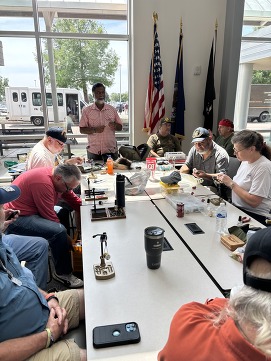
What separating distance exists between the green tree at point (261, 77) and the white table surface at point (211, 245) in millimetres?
3893

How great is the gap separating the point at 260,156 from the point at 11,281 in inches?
74.7

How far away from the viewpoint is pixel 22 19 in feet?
13.8

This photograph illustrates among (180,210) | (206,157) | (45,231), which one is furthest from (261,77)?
(45,231)

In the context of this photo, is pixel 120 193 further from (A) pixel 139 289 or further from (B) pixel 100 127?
(B) pixel 100 127

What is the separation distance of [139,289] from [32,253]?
3.11 feet

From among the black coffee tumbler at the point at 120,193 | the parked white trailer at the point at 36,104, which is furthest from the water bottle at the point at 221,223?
the parked white trailer at the point at 36,104

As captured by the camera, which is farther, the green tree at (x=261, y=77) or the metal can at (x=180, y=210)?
the green tree at (x=261, y=77)

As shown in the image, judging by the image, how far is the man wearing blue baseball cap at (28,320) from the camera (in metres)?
1.09

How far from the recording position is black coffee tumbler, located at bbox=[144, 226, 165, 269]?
1269 millimetres

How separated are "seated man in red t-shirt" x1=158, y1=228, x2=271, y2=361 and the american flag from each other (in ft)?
13.3

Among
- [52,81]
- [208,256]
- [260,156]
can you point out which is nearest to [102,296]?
[208,256]

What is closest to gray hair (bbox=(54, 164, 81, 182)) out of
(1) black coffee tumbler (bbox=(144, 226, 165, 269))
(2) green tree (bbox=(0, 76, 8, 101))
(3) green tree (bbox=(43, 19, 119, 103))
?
(1) black coffee tumbler (bbox=(144, 226, 165, 269))

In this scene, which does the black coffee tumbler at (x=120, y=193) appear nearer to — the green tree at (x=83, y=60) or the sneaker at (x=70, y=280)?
the sneaker at (x=70, y=280)

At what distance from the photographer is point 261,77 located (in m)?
5.08
